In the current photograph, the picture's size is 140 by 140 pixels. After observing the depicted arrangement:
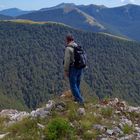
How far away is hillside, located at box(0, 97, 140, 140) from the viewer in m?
14.6

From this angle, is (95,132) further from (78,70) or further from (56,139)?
(78,70)

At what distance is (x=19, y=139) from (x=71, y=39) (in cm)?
481

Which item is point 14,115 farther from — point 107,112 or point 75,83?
point 107,112

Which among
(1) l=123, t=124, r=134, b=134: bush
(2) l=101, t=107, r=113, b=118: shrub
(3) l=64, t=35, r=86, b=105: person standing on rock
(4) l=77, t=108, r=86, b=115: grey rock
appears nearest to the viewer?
(1) l=123, t=124, r=134, b=134: bush

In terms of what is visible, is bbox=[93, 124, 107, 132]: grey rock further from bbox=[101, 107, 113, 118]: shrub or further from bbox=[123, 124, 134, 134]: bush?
bbox=[101, 107, 113, 118]: shrub

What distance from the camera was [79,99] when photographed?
58.0 feet

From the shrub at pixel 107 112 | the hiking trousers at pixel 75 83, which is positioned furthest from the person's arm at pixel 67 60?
the shrub at pixel 107 112

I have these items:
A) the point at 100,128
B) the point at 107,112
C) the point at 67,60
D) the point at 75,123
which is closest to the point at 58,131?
the point at 75,123

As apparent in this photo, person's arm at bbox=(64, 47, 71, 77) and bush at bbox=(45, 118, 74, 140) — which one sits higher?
person's arm at bbox=(64, 47, 71, 77)

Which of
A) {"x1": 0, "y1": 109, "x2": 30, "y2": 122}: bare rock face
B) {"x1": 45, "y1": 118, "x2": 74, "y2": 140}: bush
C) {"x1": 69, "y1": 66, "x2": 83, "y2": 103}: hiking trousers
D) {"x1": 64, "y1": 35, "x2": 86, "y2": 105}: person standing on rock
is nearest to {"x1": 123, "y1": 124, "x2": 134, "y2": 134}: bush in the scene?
{"x1": 45, "y1": 118, "x2": 74, "y2": 140}: bush

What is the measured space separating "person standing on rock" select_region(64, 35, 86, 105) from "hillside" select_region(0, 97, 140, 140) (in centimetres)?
44

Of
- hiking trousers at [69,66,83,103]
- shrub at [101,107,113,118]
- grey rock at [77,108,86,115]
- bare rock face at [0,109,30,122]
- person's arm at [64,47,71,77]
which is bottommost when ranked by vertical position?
bare rock face at [0,109,30,122]

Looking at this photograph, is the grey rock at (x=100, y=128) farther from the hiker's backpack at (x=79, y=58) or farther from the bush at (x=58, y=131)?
the hiker's backpack at (x=79, y=58)

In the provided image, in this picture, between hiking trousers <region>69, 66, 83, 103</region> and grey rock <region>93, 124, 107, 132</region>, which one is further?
hiking trousers <region>69, 66, 83, 103</region>
